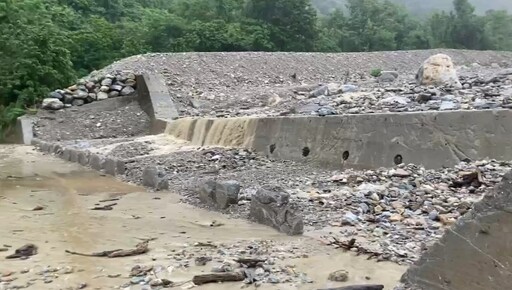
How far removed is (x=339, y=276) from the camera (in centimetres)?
394

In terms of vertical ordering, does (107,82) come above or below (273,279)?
above

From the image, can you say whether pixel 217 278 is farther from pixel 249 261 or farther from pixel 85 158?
pixel 85 158

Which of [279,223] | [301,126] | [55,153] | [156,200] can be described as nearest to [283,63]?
[55,153]

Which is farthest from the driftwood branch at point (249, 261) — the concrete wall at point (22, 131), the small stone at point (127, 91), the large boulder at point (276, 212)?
the small stone at point (127, 91)

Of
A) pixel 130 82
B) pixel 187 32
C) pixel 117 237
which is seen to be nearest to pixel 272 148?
pixel 117 237

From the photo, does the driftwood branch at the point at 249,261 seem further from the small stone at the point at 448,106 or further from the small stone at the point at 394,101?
the small stone at the point at 394,101

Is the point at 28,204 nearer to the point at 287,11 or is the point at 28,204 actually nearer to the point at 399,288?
the point at 399,288

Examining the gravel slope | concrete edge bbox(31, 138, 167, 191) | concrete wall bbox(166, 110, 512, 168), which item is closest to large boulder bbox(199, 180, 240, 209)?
concrete edge bbox(31, 138, 167, 191)

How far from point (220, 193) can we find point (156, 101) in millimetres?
11672

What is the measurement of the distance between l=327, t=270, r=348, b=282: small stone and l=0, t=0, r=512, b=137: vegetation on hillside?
55.5 ft

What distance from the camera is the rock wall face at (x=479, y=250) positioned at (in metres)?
2.52

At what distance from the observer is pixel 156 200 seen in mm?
7730

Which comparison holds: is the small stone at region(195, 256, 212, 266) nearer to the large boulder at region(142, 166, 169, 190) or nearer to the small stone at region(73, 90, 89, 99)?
the large boulder at region(142, 166, 169, 190)

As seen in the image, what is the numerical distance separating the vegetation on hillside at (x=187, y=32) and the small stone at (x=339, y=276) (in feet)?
55.5
